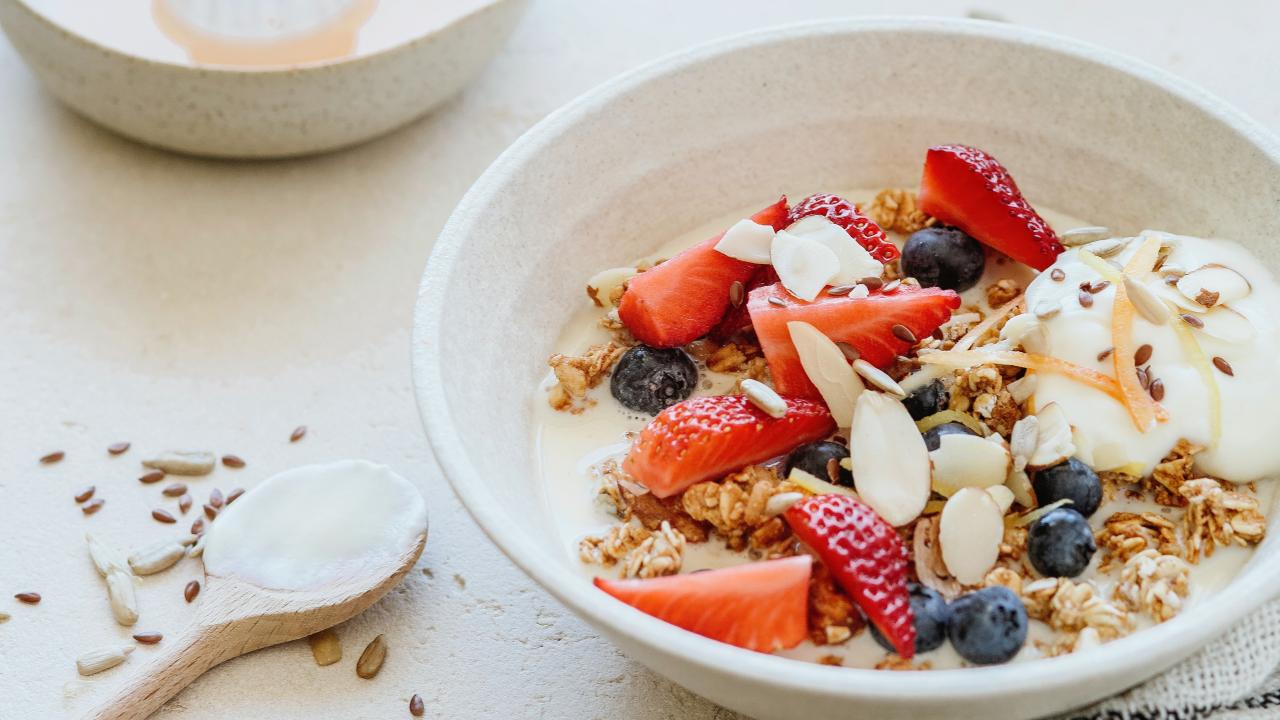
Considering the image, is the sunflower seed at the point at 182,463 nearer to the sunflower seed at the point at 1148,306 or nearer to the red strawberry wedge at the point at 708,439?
the red strawberry wedge at the point at 708,439

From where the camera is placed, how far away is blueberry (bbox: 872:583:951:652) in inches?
41.3

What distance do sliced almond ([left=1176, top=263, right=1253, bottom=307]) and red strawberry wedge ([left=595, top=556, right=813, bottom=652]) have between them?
497 mm

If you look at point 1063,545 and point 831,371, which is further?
point 831,371

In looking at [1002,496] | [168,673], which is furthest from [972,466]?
[168,673]

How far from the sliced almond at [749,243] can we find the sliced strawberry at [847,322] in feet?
0.25

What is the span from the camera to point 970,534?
1100 millimetres

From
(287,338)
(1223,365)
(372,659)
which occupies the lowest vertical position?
(372,659)

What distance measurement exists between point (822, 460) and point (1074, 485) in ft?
0.75

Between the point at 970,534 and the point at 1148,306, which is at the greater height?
the point at 1148,306

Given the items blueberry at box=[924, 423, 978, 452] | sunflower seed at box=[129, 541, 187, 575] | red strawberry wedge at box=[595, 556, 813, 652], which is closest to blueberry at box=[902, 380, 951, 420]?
blueberry at box=[924, 423, 978, 452]

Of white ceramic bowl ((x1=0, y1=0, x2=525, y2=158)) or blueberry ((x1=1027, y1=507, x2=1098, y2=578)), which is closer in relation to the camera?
blueberry ((x1=1027, y1=507, x2=1098, y2=578))

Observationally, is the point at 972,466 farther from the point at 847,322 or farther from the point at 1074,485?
the point at 847,322

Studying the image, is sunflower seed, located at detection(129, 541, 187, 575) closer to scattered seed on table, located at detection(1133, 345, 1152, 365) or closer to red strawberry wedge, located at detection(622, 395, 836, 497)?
red strawberry wedge, located at detection(622, 395, 836, 497)

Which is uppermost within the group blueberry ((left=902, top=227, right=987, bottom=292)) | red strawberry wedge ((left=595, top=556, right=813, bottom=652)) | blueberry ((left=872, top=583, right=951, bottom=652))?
blueberry ((left=902, top=227, right=987, bottom=292))
